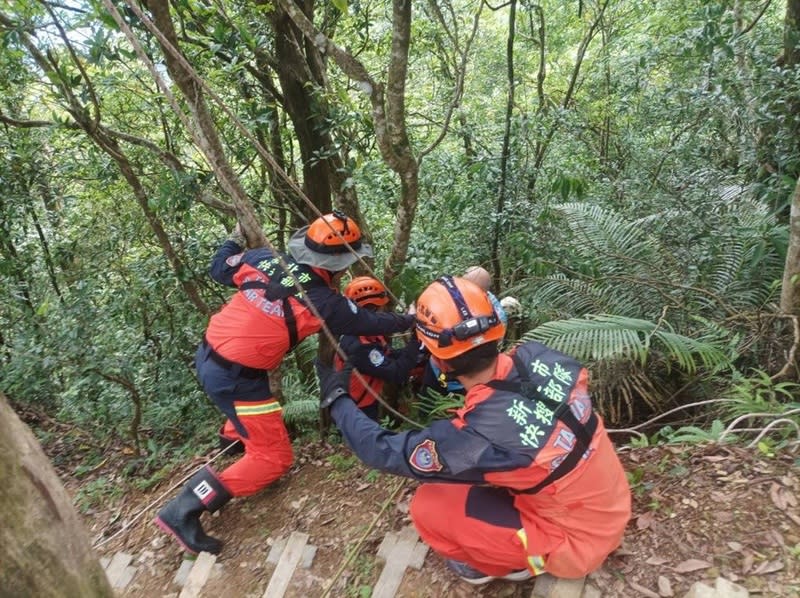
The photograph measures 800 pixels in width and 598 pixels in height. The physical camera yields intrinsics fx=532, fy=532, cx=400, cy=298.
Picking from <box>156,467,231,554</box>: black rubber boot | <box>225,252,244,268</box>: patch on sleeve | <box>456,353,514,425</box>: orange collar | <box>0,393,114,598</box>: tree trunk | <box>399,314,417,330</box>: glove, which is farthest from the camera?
<box>225,252,244,268</box>: patch on sleeve

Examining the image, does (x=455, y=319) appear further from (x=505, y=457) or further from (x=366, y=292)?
(x=366, y=292)

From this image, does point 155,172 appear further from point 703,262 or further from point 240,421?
point 703,262

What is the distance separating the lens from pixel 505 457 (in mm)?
2191


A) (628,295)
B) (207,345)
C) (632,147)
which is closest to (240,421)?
(207,345)

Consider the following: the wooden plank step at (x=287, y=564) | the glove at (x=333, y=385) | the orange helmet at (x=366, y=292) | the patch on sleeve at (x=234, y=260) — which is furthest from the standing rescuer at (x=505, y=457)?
the patch on sleeve at (x=234, y=260)

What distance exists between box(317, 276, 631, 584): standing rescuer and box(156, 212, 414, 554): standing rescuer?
1.08m

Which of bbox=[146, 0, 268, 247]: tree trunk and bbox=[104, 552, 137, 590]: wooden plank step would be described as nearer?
bbox=[146, 0, 268, 247]: tree trunk

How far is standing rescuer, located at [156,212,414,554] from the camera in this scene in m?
3.44

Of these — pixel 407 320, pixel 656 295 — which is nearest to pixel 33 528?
pixel 407 320

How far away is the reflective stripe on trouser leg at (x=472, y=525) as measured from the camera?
2426mm

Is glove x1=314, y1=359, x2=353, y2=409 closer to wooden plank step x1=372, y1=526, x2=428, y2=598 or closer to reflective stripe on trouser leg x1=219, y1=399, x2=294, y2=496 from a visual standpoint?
A: reflective stripe on trouser leg x1=219, y1=399, x2=294, y2=496

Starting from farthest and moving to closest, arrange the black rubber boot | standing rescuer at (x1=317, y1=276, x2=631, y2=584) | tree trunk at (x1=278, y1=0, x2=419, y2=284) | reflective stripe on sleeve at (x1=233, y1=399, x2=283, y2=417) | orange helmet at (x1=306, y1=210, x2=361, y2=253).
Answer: reflective stripe on sleeve at (x1=233, y1=399, x2=283, y2=417)
orange helmet at (x1=306, y1=210, x2=361, y2=253)
the black rubber boot
tree trunk at (x1=278, y1=0, x2=419, y2=284)
standing rescuer at (x1=317, y1=276, x2=631, y2=584)

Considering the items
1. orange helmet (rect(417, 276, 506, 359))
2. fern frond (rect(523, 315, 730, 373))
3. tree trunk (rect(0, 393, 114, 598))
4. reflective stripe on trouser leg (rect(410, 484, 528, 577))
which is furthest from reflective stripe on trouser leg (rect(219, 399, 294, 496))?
tree trunk (rect(0, 393, 114, 598))

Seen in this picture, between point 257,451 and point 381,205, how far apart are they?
3.75 m
